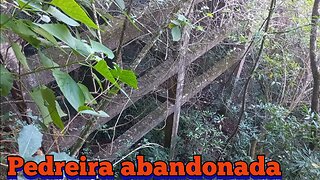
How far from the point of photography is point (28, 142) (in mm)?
544

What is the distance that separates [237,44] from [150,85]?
885mm

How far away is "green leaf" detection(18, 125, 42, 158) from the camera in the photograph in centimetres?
53

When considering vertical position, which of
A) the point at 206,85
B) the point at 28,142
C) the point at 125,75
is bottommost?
the point at 28,142

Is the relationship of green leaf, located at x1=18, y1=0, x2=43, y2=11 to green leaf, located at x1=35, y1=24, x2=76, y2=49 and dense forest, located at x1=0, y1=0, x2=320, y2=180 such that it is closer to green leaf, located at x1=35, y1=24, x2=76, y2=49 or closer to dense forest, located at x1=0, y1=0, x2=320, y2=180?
green leaf, located at x1=35, y1=24, x2=76, y2=49

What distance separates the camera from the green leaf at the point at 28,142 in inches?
20.9

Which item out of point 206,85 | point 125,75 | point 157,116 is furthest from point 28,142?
point 206,85

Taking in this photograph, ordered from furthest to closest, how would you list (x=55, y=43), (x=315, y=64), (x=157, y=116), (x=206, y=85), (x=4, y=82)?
1. (x=206, y=85)
2. (x=315, y=64)
3. (x=157, y=116)
4. (x=55, y=43)
5. (x=4, y=82)

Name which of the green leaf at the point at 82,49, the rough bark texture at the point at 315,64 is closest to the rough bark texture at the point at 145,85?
the rough bark texture at the point at 315,64

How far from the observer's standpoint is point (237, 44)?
95.9 inches

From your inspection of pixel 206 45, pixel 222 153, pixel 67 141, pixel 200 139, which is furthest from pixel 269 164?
pixel 67 141

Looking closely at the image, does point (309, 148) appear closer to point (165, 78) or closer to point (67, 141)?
point (165, 78)

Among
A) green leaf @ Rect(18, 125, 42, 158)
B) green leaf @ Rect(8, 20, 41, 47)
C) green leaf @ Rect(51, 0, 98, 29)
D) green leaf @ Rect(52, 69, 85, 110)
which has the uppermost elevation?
green leaf @ Rect(51, 0, 98, 29)

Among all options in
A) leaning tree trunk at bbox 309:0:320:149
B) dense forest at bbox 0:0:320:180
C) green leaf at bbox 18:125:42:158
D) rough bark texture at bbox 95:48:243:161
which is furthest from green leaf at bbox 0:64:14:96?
leaning tree trunk at bbox 309:0:320:149

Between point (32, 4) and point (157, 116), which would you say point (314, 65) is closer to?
point (157, 116)
